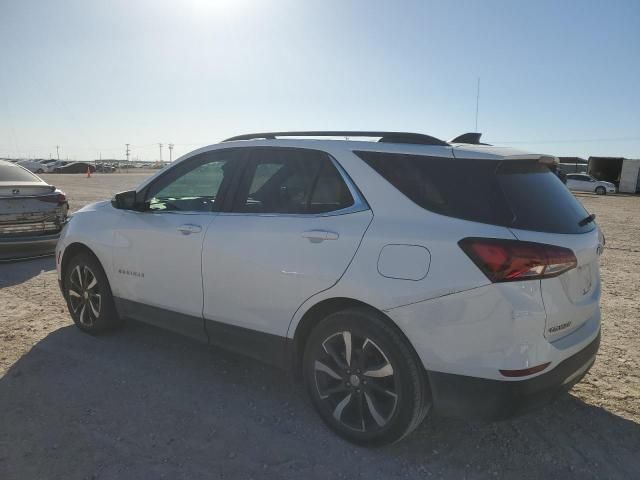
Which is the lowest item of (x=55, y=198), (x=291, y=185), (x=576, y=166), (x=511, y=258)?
(x=55, y=198)

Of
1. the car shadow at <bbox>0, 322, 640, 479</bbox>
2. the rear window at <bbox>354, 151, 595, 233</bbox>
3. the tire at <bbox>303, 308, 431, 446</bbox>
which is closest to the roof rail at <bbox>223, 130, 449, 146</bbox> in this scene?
the rear window at <bbox>354, 151, 595, 233</bbox>

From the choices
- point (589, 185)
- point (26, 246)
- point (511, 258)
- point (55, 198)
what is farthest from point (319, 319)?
point (589, 185)

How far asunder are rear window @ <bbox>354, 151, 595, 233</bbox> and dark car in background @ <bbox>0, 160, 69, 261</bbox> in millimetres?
6496

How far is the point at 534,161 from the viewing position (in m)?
2.86

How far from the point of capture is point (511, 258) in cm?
232

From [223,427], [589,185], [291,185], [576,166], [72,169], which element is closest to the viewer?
[223,427]

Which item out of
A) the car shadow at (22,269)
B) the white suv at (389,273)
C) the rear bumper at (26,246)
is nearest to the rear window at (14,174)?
the rear bumper at (26,246)

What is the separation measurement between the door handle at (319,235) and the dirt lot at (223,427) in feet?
3.84

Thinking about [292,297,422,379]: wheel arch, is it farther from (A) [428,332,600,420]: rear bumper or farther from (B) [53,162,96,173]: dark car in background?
(B) [53,162,96,173]: dark car in background

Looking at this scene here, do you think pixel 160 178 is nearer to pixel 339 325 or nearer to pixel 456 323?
pixel 339 325

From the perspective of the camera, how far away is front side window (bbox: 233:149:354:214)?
117 inches

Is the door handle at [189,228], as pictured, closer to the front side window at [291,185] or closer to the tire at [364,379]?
the front side window at [291,185]

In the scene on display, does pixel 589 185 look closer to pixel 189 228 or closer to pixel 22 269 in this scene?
pixel 22 269

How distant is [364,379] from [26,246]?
716 centimetres
